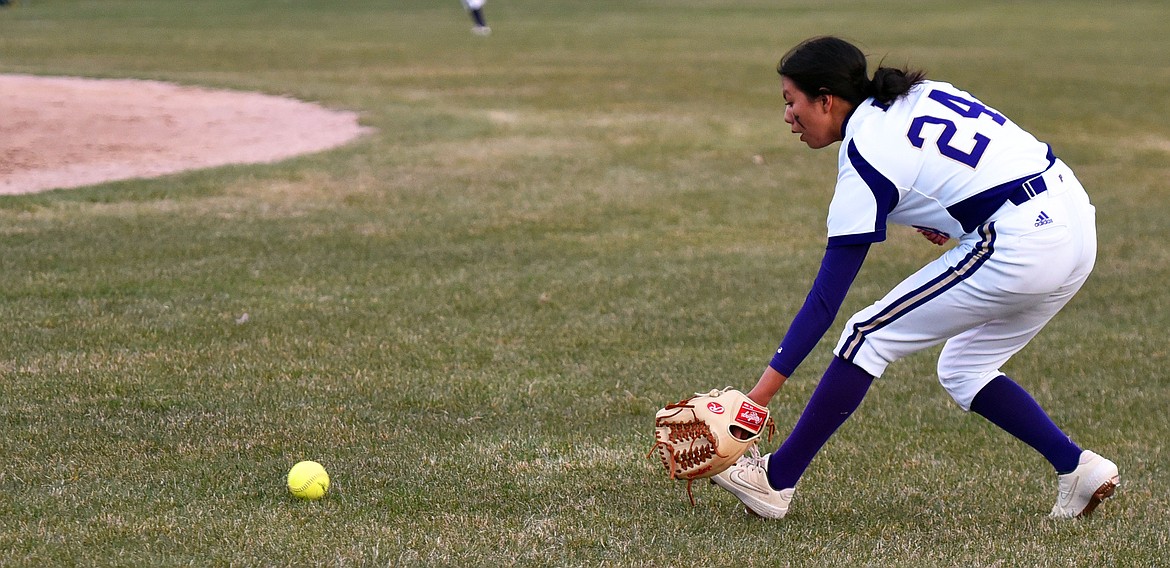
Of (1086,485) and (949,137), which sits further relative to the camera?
(1086,485)

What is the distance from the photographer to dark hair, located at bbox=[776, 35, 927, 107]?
4.08 meters

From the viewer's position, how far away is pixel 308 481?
15.5ft

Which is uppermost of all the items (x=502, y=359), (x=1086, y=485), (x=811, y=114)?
(x=811, y=114)

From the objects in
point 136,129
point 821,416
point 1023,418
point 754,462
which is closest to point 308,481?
point 754,462

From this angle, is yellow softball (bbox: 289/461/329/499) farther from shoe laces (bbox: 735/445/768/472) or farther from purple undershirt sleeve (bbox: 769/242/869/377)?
purple undershirt sleeve (bbox: 769/242/869/377)

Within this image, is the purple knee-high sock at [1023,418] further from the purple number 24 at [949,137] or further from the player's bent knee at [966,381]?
the purple number 24 at [949,137]

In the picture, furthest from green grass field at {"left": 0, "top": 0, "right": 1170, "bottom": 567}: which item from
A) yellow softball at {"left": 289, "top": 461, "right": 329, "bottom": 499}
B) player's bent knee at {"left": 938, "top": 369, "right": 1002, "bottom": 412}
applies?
player's bent knee at {"left": 938, "top": 369, "right": 1002, "bottom": 412}

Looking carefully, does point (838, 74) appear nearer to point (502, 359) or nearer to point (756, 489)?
point (756, 489)

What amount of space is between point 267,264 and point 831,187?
264 inches

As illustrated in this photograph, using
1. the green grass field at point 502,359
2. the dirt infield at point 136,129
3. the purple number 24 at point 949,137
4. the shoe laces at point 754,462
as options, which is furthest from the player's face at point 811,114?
the dirt infield at point 136,129

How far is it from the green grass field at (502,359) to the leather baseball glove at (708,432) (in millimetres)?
254

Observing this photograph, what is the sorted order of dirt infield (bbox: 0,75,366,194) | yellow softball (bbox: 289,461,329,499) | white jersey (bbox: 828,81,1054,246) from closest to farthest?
white jersey (bbox: 828,81,1054,246)
yellow softball (bbox: 289,461,329,499)
dirt infield (bbox: 0,75,366,194)

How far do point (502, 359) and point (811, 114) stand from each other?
3350mm

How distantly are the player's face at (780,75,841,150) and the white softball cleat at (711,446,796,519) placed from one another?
114 centimetres
